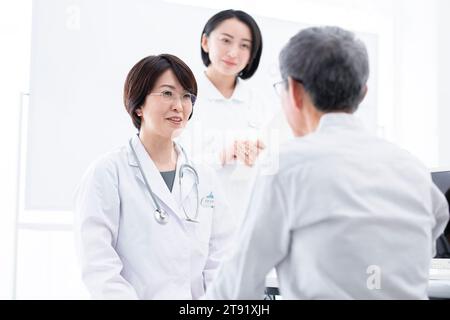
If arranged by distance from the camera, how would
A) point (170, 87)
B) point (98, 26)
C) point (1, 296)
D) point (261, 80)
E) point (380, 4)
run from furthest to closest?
point (380, 4), point (261, 80), point (98, 26), point (1, 296), point (170, 87)

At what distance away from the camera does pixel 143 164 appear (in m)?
1.54

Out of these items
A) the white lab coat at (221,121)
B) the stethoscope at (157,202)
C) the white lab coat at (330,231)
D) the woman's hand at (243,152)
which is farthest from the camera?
the white lab coat at (221,121)

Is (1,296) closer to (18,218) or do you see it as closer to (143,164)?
(18,218)

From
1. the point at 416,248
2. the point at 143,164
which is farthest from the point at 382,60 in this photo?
the point at 416,248

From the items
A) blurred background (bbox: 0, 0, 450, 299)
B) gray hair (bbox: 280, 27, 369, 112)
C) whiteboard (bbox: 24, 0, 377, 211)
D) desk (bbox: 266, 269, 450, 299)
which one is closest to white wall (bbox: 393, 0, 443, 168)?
blurred background (bbox: 0, 0, 450, 299)

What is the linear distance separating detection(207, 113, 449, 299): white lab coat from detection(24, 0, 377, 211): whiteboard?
1697mm

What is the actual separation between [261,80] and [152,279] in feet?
5.72

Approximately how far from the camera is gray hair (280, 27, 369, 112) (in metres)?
1.01

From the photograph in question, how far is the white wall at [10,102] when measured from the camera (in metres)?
2.44

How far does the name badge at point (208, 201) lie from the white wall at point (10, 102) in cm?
121

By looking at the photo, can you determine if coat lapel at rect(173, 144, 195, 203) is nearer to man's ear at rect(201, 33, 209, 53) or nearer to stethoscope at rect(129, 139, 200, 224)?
stethoscope at rect(129, 139, 200, 224)

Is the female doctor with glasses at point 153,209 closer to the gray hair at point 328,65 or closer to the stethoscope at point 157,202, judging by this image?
the stethoscope at point 157,202

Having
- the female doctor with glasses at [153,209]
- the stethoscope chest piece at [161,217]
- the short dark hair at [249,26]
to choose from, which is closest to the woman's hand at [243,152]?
the female doctor with glasses at [153,209]

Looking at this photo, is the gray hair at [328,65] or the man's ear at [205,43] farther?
the man's ear at [205,43]
